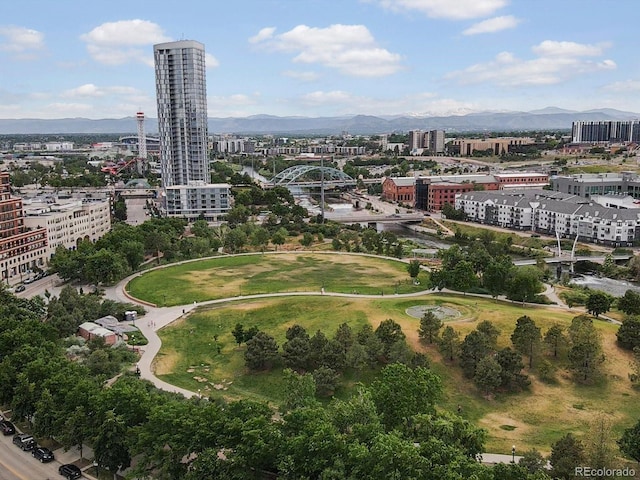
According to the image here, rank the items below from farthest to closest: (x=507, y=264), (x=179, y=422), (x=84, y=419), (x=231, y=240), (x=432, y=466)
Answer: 1. (x=231, y=240)
2. (x=507, y=264)
3. (x=84, y=419)
4. (x=179, y=422)
5. (x=432, y=466)

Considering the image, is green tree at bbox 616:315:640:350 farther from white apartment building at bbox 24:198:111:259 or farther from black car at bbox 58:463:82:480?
white apartment building at bbox 24:198:111:259

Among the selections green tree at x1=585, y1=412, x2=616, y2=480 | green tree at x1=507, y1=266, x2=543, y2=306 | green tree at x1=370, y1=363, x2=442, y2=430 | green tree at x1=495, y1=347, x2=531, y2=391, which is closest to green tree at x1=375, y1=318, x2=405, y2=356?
green tree at x1=495, y1=347, x2=531, y2=391

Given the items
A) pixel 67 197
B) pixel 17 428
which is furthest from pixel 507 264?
pixel 67 197

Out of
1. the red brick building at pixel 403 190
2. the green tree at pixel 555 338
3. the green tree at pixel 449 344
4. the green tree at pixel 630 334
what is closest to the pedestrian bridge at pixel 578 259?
the green tree at pixel 630 334

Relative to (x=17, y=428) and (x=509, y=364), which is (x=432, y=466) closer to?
(x=509, y=364)

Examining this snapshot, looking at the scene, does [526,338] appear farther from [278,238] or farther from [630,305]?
[278,238]
